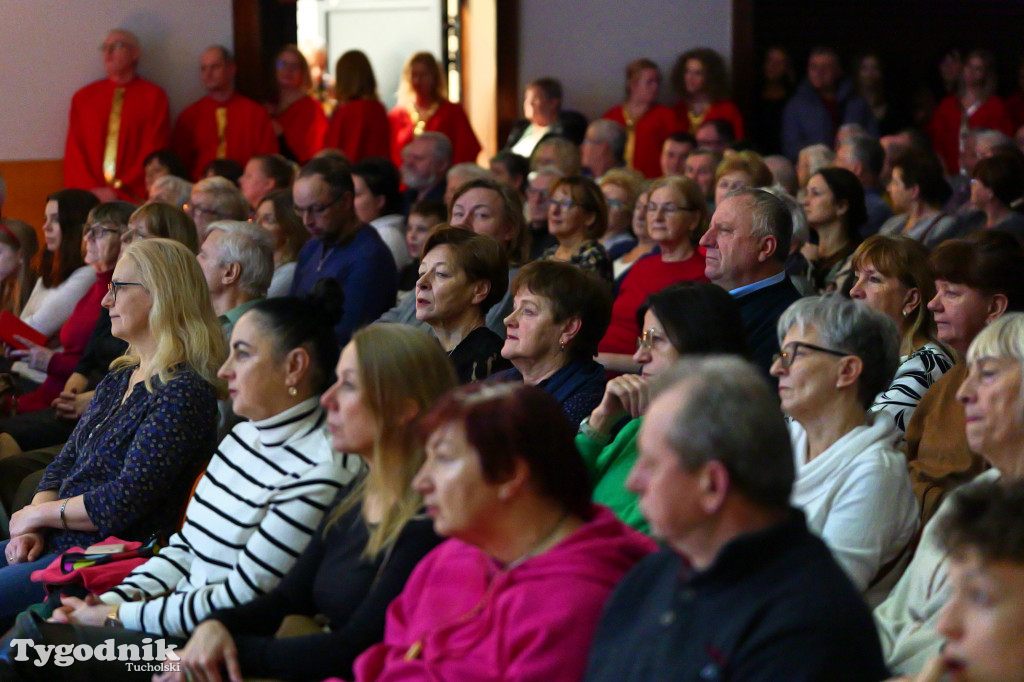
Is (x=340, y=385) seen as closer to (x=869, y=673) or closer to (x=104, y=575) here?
(x=104, y=575)

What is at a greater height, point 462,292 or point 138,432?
point 462,292

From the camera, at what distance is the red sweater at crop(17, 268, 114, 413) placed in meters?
4.39

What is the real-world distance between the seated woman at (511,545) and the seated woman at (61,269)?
3.31 meters

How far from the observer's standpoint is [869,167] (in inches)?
247

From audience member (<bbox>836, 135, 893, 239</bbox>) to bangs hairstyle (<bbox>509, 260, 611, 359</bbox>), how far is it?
3.49 m

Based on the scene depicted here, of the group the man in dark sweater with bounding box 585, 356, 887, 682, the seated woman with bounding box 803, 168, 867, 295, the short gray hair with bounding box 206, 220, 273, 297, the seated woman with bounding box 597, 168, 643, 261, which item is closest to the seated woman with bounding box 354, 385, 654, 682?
the man in dark sweater with bounding box 585, 356, 887, 682

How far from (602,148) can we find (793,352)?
4819mm

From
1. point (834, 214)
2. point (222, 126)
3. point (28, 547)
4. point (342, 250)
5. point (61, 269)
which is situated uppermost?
point (222, 126)

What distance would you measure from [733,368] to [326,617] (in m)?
0.98

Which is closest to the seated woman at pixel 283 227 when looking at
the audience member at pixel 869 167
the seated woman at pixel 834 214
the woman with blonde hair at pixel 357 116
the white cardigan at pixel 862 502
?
the seated woman at pixel 834 214

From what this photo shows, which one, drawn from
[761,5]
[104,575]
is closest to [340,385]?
[104,575]

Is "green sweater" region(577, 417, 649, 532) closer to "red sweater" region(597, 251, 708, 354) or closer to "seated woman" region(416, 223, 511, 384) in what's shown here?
"seated woman" region(416, 223, 511, 384)

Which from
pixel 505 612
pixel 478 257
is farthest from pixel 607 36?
pixel 505 612

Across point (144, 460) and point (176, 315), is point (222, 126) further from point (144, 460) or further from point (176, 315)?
point (144, 460)
